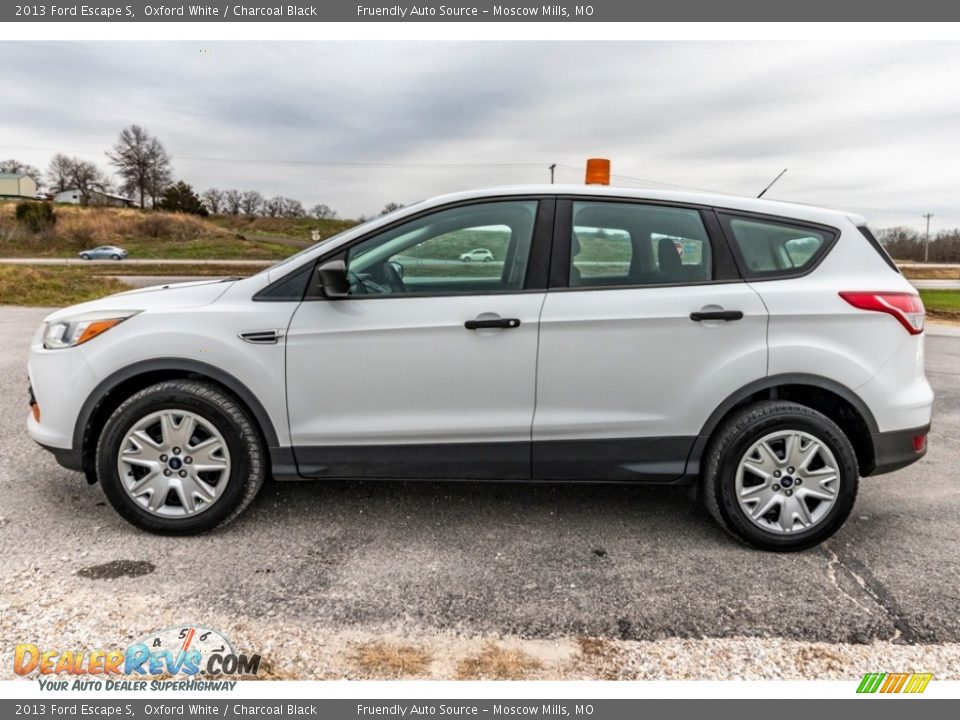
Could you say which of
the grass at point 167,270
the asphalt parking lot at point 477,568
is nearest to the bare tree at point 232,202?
the grass at point 167,270

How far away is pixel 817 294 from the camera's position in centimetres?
324

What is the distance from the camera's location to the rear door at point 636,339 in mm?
3234

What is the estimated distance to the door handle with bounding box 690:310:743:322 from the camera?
3217 mm

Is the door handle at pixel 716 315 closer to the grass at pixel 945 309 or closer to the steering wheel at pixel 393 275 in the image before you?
the steering wheel at pixel 393 275

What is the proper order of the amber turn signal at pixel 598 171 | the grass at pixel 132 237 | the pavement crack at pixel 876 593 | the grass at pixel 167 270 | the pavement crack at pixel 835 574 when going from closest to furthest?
the pavement crack at pixel 876 593 → the pavement crack at pixel 835 574 → the amber turn signal at pixel 598 171 → the grass at pixel 167 270 → the grass at pixel 132 237

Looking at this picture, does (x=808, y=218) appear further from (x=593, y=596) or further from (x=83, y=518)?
(x=83, y=518)

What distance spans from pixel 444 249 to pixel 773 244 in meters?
1.65

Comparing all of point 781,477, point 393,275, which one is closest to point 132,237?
point 393,275

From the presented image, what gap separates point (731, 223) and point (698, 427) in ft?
3.41

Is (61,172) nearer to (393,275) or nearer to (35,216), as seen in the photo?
(35,216)

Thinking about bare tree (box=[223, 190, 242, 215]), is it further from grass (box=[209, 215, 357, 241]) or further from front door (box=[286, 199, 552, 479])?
front door (box=[286, 199, 552, 479])

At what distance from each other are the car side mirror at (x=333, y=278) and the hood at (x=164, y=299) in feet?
1.97

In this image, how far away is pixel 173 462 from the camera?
332 centimetres

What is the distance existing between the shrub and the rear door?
2092 inches
